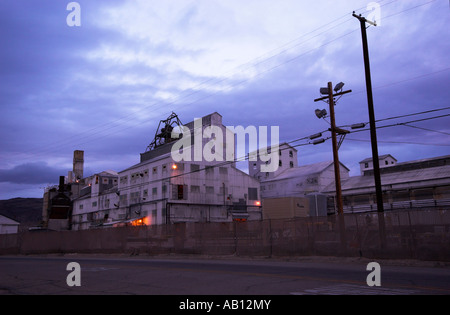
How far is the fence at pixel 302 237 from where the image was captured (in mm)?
18078

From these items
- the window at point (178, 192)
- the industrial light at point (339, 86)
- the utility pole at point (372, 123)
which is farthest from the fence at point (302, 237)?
the window at point (178, 192)

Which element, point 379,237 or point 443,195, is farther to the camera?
point 443,195

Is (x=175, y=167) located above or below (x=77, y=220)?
above

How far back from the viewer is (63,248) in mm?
40312

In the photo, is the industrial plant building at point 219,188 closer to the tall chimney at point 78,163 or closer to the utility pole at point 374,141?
the utility pole at point 374,141

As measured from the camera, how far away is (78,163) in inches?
4087

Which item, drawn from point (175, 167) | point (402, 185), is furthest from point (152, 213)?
point (402, 185)

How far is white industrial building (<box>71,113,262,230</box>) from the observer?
189 ft

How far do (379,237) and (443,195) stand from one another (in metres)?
30.8

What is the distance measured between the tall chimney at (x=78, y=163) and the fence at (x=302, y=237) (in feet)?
225

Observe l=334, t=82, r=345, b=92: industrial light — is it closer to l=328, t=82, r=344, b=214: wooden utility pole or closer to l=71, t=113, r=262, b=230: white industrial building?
l=328, t=82, r=344, b=214: wooden utility pole

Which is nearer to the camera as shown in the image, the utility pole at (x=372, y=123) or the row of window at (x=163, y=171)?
the utility pole at (x=372, y=123)

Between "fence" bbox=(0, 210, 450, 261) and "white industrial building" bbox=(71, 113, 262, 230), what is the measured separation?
20817 mm
